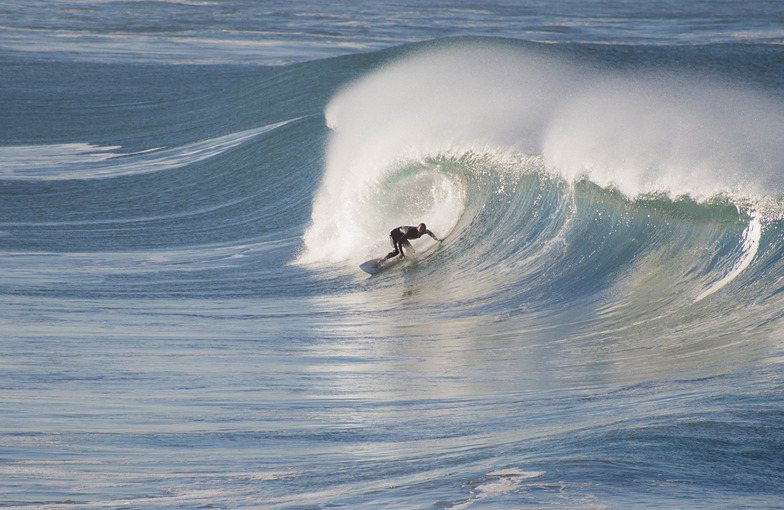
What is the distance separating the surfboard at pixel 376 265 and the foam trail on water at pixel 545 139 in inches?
28.7

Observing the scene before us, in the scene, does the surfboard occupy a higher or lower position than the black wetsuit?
lower

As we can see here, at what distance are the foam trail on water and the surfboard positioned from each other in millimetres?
729

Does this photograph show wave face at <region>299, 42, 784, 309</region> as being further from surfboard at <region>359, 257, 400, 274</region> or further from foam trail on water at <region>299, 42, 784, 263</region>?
surfboard at <region>359, 257, 400, 274</region>

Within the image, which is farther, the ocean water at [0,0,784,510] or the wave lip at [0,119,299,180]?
the wave lip at [0,119,299,180]

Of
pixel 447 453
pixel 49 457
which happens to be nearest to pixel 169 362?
pixel 49 457

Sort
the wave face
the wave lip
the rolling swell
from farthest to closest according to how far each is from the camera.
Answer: the wave lip < the wave face < the rolling swell

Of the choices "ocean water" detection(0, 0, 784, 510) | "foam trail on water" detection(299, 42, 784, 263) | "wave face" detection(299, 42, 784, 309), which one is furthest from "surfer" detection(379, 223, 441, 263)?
"foam trail on water" detection(299, 42, 784, 263)

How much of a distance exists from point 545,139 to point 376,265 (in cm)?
260

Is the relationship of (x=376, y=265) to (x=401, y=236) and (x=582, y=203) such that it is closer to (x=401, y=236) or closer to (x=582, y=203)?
(x=401, y=236)

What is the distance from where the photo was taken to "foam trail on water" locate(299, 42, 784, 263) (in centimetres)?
816

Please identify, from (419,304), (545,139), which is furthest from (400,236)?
(545,139)

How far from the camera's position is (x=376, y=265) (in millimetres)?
9211

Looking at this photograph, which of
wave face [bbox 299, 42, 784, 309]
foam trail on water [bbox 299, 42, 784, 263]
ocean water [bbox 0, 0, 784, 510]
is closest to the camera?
ocean water [bbox 0, 0, 784, 510]

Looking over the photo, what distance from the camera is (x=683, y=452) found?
335 centimetres
